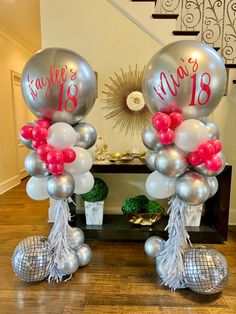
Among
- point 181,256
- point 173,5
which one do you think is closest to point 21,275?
point 181,256

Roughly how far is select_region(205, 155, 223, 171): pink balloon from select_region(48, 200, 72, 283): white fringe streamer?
0.97 m

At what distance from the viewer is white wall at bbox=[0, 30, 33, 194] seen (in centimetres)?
396

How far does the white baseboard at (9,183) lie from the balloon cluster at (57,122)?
2693 mm

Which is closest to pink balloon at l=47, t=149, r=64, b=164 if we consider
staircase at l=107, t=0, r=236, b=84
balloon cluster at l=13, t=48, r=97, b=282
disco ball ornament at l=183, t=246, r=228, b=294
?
balloon cluster at l=13, t=48, r=97, b=282

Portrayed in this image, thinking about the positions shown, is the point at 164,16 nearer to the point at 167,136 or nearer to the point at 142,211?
the point at 167,136

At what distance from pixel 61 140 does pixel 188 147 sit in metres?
0.74

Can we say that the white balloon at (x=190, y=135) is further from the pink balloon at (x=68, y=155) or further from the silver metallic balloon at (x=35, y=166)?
the silver metallic balloon at (x=35, y=166)

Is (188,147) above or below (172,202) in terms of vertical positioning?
above

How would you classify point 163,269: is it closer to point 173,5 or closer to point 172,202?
point 172,202

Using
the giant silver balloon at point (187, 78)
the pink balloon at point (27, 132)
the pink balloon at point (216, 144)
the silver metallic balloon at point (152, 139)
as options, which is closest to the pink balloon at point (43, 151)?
the pink balloon at point (27, 132)

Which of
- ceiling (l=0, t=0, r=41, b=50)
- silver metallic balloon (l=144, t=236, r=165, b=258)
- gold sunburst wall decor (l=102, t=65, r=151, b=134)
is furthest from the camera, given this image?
ceiling (l=0, t=0, r=41, b=50)

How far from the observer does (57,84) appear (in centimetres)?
144

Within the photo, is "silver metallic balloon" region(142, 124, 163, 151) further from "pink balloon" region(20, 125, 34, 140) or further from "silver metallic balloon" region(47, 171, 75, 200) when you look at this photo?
"pink balloon" region(20, 125, 34, 140)

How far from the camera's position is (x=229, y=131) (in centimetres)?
271
